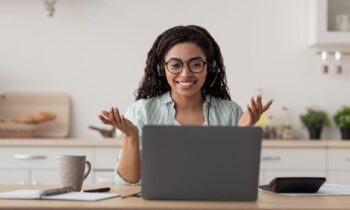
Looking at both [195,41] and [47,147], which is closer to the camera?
[195,41]

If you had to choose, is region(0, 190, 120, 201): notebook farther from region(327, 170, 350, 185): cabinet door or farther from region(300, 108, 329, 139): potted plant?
region(300, 108, 329, 139): potted plant

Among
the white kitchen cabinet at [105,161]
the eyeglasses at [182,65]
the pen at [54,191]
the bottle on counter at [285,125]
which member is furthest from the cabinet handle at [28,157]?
the pen at [54,191]

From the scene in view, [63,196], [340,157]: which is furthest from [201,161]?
[340,157]

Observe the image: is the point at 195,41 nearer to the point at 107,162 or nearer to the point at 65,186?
the point at 65,186

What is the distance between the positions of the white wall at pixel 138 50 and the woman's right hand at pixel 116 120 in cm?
257

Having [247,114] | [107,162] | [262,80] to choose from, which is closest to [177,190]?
[247,114]

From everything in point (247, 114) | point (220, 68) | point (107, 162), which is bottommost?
point (107, 162)

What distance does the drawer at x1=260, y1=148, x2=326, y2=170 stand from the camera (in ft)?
13.8

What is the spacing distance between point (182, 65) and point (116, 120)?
484 millimetres

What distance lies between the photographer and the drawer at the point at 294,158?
4.20 m

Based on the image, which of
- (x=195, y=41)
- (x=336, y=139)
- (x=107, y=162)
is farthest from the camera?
(x=336, y=139)

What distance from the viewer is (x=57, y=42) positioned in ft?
15.5

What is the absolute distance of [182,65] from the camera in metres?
2.43

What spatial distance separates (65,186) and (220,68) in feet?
3.21
